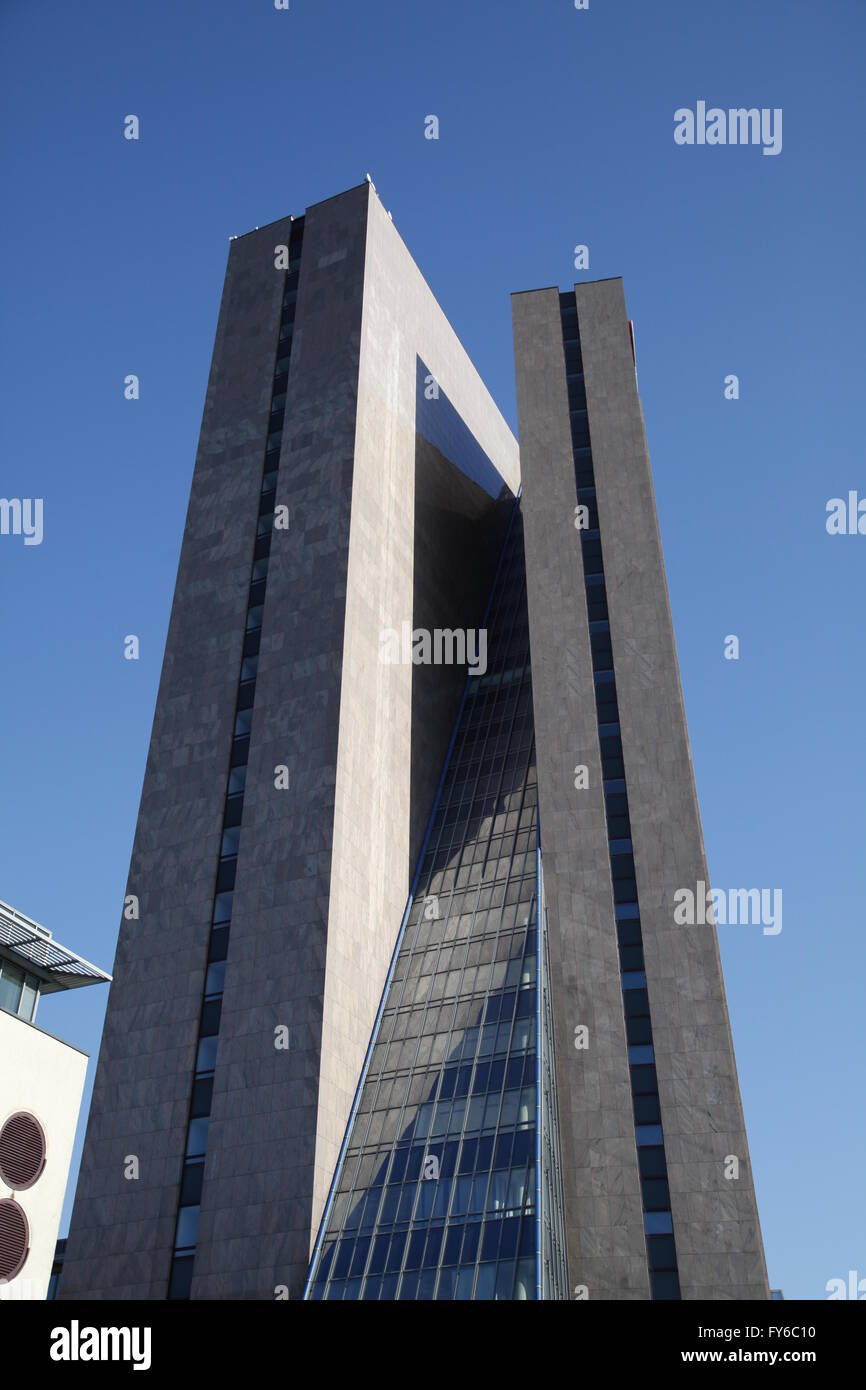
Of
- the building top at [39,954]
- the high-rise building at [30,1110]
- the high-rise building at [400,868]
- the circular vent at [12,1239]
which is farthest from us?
the high-rise building at [400,868]

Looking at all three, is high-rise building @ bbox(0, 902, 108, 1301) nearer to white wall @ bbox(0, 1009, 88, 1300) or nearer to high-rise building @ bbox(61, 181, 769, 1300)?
white wall @ bbox(0, 1009, 88, 1300)

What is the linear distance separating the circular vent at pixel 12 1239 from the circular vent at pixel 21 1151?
0.58m

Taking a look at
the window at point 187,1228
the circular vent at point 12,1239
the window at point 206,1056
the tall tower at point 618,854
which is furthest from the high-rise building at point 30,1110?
the tall tower at point 618,854

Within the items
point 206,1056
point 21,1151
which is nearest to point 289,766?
point 206,1056

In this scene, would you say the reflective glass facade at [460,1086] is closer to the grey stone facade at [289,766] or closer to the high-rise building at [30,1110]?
the grey stone facade at [289,766]

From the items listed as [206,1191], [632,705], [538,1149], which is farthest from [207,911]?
[632,705]

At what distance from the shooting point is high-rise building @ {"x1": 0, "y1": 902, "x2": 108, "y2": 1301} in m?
35.7

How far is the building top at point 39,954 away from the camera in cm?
3978

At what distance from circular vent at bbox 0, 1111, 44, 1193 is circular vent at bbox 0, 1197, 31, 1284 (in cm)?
58

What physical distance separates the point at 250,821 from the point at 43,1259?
2543 centimetres

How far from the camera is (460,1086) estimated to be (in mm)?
54031

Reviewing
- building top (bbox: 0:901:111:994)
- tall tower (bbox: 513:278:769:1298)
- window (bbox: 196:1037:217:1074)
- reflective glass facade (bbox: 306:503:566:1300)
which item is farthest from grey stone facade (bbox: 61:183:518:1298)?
building top (bbox: 0:901:111:994)

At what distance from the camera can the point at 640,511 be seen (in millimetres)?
71812
